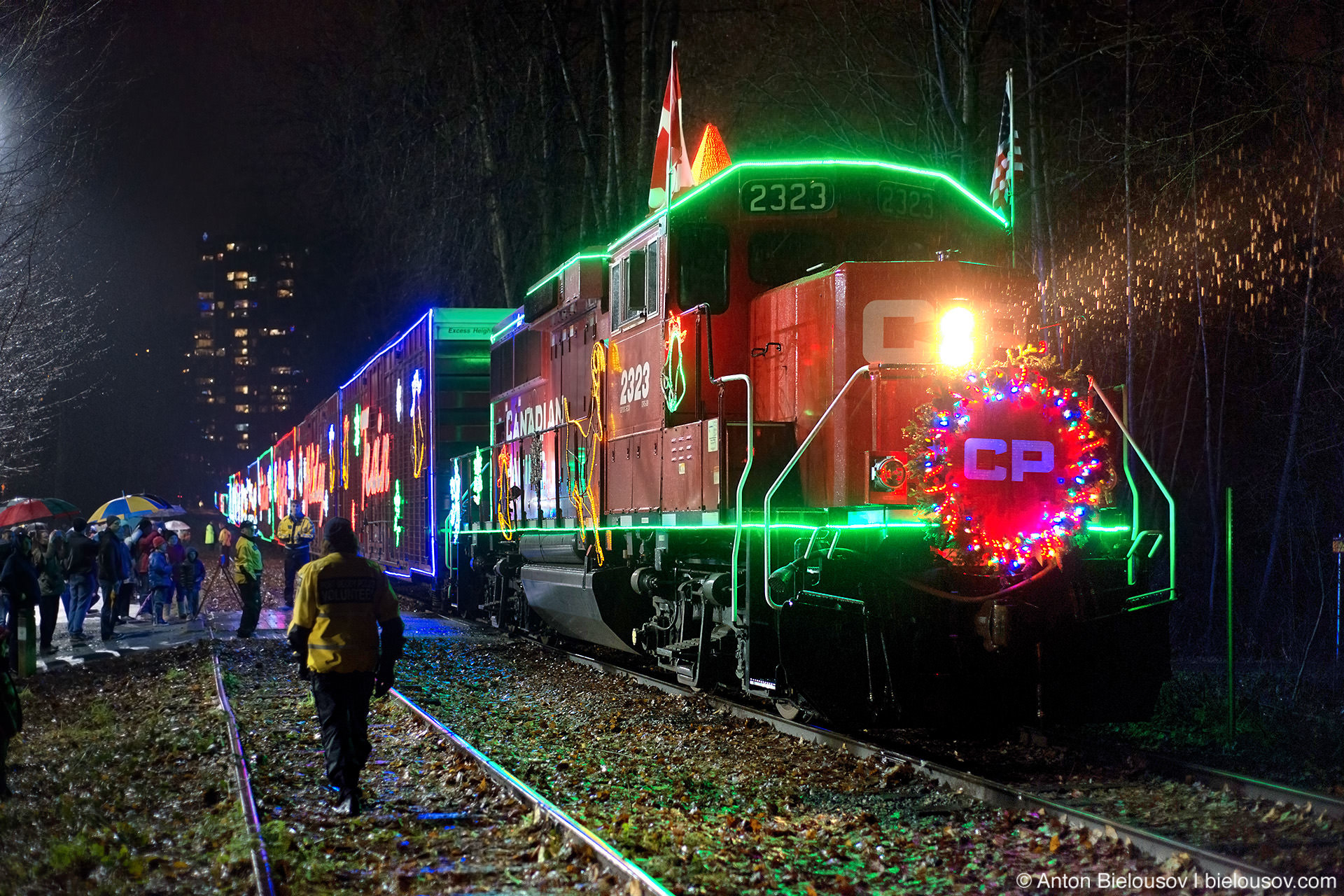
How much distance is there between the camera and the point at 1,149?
16.6m

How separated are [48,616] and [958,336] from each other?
42.0 ft

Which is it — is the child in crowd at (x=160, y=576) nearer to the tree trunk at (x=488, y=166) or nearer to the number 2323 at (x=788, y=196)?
the tree trunk at (x=488, y=166)

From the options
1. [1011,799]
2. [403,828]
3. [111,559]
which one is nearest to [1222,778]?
[1011,799]

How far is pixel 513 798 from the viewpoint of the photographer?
6.56 meters

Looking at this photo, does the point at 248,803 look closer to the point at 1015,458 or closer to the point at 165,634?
the point at 1015,458

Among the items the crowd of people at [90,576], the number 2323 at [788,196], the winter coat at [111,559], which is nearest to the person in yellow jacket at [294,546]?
the crowd of people at [90,576]

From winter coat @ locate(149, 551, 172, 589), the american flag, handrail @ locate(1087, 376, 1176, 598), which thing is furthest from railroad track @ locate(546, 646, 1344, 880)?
winter coat @ locate(149, 551, 172, 589)

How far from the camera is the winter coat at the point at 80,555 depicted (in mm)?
16188

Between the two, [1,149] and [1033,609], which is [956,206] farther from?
[1,149]

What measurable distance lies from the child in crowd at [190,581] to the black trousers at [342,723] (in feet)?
45.2

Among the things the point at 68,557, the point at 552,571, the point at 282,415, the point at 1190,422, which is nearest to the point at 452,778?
the point at 552,571

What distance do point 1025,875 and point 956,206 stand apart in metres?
5.44

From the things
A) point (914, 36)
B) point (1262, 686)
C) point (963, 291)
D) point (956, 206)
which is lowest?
point (1262, 686)

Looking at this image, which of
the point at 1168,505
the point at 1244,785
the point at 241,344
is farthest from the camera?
the point at 241,344
